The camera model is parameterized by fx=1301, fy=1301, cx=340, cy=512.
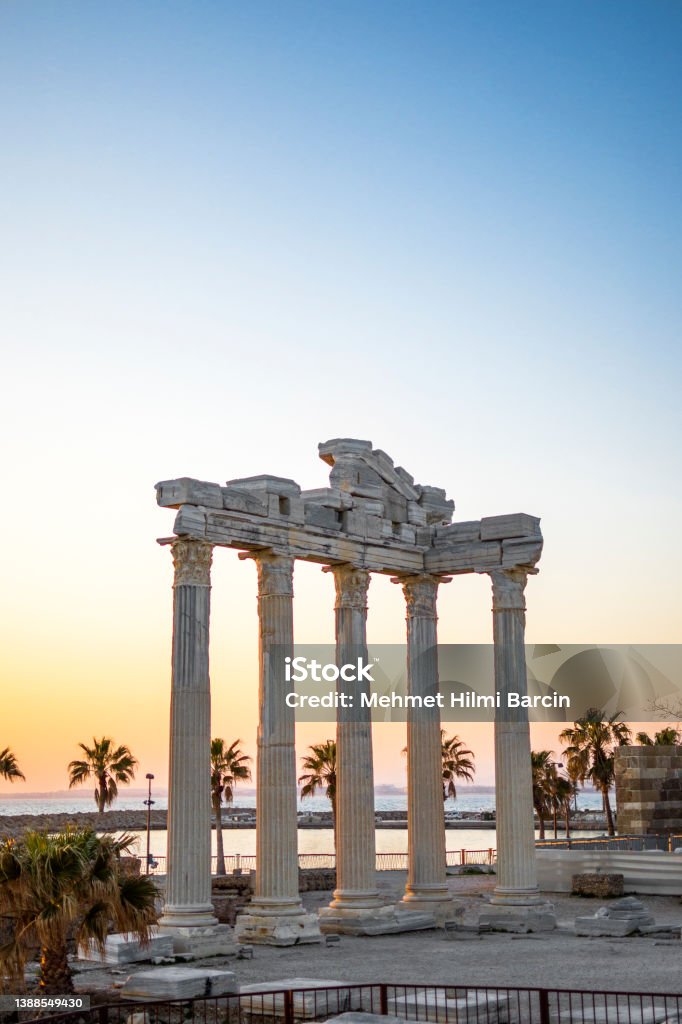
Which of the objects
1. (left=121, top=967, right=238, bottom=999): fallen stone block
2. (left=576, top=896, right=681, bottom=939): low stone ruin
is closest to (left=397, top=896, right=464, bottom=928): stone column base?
(left=576, top=896, right=681, bottom=939): low stone ruin

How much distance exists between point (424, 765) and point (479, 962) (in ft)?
27.6

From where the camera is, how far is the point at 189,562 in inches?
1068

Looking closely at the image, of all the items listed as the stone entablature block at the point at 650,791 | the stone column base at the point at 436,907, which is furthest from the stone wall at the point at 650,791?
the stone column base at the point at 436,907

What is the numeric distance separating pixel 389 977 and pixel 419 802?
10.2 meters

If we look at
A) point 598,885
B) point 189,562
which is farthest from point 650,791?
point 189,562

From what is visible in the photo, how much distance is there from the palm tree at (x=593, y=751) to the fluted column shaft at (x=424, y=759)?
149 ft

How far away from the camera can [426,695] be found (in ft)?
110

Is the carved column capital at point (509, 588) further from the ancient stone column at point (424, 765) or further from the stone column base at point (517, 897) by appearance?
the stone column base at point (517, 897)

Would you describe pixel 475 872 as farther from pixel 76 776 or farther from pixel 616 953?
pixel 76 776

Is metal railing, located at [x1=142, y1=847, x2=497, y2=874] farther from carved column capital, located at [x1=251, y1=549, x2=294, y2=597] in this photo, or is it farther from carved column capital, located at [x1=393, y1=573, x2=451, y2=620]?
carved column capital, located at [x1=251, y1=549, x2=294, y2=597]

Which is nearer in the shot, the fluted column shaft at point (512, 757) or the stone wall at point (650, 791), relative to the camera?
the fluted column shaft at point (512, 757)

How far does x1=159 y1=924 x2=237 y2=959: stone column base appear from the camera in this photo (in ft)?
82.6

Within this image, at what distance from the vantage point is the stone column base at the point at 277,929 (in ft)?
89.8

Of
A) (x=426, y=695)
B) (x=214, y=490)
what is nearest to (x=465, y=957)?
(x=426, y=695)
